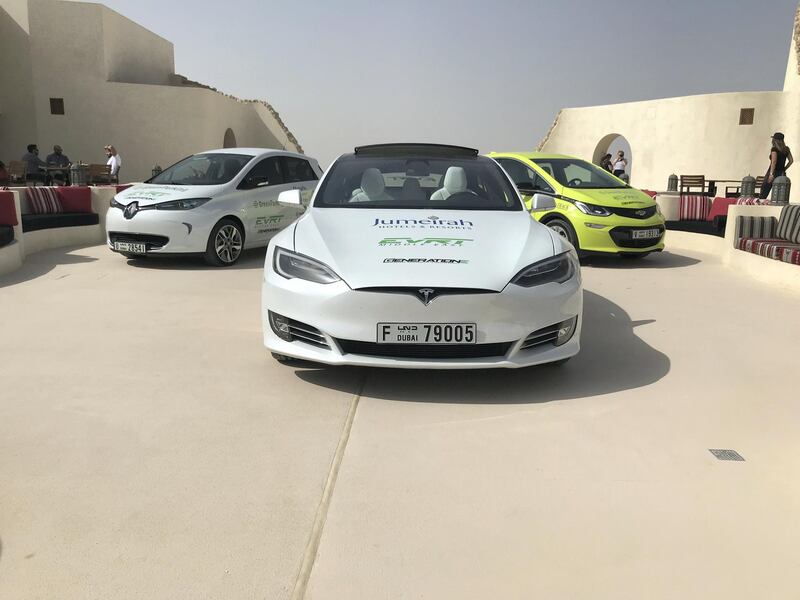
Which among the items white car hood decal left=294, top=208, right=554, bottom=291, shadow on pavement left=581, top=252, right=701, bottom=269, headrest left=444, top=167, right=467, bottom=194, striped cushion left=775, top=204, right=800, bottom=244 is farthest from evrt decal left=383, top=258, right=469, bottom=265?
striped cushion left=775, top=204, right=800, bottom=244

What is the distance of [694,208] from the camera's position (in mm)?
13211

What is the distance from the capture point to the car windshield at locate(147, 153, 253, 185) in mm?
9297

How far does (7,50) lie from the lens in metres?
22.8

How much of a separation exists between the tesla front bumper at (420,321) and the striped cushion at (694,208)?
10.2 metres

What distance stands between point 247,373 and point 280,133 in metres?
28.7

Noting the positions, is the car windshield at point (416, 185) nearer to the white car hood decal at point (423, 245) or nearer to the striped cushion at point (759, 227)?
the white car hood decal at point (423, 245)

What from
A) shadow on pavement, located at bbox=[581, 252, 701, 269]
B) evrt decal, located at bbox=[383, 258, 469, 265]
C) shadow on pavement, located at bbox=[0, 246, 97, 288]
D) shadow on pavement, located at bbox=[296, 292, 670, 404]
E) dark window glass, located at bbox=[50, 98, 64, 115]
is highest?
dark window glass, located at bbox=[50, 98, 64, 115]

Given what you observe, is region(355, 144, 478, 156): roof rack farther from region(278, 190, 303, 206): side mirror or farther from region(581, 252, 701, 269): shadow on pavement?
region(581, 252, 701, 269): shadow on pavement

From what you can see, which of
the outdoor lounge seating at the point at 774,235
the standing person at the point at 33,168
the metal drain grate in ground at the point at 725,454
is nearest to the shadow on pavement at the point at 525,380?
the metal drain grate in ground at the point at 725,454

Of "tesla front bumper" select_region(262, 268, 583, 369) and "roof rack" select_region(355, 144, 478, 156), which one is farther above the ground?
"roof rack" select_region(355, 144, 478, 156)

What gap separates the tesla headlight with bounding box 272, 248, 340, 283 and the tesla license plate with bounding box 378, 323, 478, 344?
1.39 ft

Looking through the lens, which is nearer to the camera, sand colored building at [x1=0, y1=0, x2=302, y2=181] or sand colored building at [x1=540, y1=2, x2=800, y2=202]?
sand colored building at [x1=0, y1=0, x2=302, y2=181]

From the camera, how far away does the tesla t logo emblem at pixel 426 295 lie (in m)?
3.76

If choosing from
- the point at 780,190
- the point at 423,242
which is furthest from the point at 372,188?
the point at 780,190
